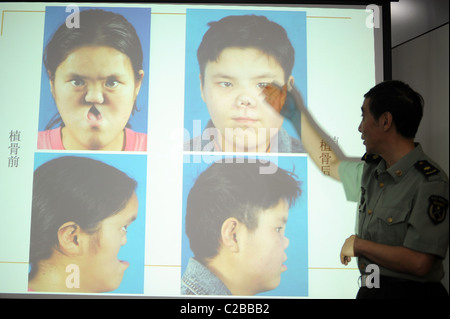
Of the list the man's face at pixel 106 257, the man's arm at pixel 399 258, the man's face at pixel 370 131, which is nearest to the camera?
the man's arm at pixel 399 258

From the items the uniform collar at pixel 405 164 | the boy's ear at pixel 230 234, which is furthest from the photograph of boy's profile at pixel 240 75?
the uniform collar at pixel 405 164

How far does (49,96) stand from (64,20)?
39 cm

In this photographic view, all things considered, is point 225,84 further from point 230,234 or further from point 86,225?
point 86,225

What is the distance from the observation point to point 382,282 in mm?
1916

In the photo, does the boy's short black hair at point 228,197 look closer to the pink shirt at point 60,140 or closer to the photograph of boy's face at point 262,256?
the photograph of boy's face at point 262,256

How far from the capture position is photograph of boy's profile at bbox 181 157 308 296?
2.13m

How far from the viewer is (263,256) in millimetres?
2129

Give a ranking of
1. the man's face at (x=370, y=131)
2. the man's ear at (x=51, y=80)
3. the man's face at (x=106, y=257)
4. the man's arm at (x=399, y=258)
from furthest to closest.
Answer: the man's ear at (x=51, y=80) < the man's face at (x=106, y=257) < the man's face at (x=370, y=131) < the man's arm at (x=399, y=258)

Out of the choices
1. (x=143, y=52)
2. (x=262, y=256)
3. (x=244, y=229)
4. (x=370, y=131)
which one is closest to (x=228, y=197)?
(x=244, y=229)

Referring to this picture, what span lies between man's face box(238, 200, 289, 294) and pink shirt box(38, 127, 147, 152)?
2.19 ft

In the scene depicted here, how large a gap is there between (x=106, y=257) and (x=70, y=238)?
0.20 m

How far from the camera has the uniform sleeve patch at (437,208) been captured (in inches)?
71.3

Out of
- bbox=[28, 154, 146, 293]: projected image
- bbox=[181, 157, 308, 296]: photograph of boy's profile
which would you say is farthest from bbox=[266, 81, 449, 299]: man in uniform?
bbox=[28, 154, 146, 293]: projected image

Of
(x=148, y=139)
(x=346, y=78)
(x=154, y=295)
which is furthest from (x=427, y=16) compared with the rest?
(x=154, y=295)
